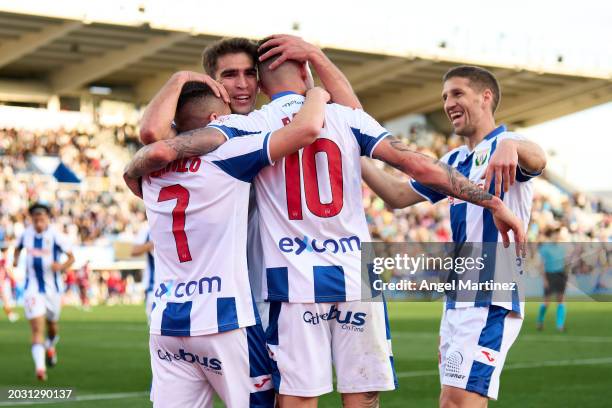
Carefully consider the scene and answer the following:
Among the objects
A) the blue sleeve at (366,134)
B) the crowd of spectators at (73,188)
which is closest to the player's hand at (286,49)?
the blue sleeve at (366,134)

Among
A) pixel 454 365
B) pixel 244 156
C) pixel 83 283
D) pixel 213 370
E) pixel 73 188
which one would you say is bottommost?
pixel 454 365

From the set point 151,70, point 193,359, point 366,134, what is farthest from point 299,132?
point 151,70

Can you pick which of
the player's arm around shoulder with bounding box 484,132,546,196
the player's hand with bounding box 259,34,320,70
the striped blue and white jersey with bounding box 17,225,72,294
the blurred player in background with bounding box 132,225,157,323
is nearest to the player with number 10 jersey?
the player's hand with bounding box 259,34,320,70

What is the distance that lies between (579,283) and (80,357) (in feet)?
65.0

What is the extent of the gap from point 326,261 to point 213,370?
2.50 feet

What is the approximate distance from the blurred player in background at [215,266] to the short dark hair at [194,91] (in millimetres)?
352

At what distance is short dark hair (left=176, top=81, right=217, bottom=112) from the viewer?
5105 mm

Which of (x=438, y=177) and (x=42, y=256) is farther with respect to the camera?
(x=42, y=256)

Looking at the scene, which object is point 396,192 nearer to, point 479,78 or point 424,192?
point 424,192

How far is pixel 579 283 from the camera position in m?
31.4

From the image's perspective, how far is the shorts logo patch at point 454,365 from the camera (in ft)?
19.5

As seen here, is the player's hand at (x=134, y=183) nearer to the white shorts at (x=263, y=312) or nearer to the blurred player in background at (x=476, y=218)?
the white shorts at (x=263, y=312)

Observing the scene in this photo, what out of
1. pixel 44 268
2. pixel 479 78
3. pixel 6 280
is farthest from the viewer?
pixel 6 280

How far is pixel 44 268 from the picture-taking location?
14953mm
